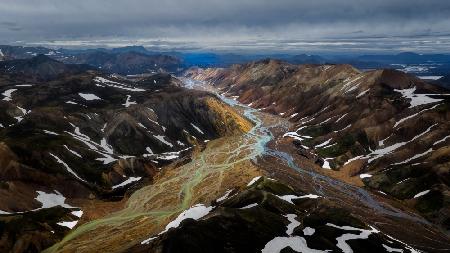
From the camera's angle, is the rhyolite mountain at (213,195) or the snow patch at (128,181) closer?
the rhyolite mountain at (213,195)

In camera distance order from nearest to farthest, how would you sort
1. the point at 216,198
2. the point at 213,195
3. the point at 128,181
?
the point at 216,198 → the point at 213,195 → the point at 128,181

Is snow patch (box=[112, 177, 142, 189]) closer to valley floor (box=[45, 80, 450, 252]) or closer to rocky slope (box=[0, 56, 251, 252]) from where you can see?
rocky slope (box=[0, 56, 251, 252])

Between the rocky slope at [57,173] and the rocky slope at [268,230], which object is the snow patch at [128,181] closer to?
the rocky slope at [57,173]

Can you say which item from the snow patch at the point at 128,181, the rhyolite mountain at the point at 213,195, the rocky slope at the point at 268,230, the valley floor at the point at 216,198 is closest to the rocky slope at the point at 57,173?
the snow patch at the point at 128,181

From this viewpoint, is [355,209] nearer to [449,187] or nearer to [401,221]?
[401,221]

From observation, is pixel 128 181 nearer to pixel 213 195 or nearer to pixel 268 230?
pixel 213 195

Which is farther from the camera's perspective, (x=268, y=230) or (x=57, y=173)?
(x=57, y=173)

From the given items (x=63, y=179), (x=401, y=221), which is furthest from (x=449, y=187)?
(x=63, y=179)

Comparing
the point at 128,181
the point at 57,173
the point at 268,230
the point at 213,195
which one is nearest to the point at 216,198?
the point at 213,195

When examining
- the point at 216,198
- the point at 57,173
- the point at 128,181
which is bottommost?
the point at 128,181
